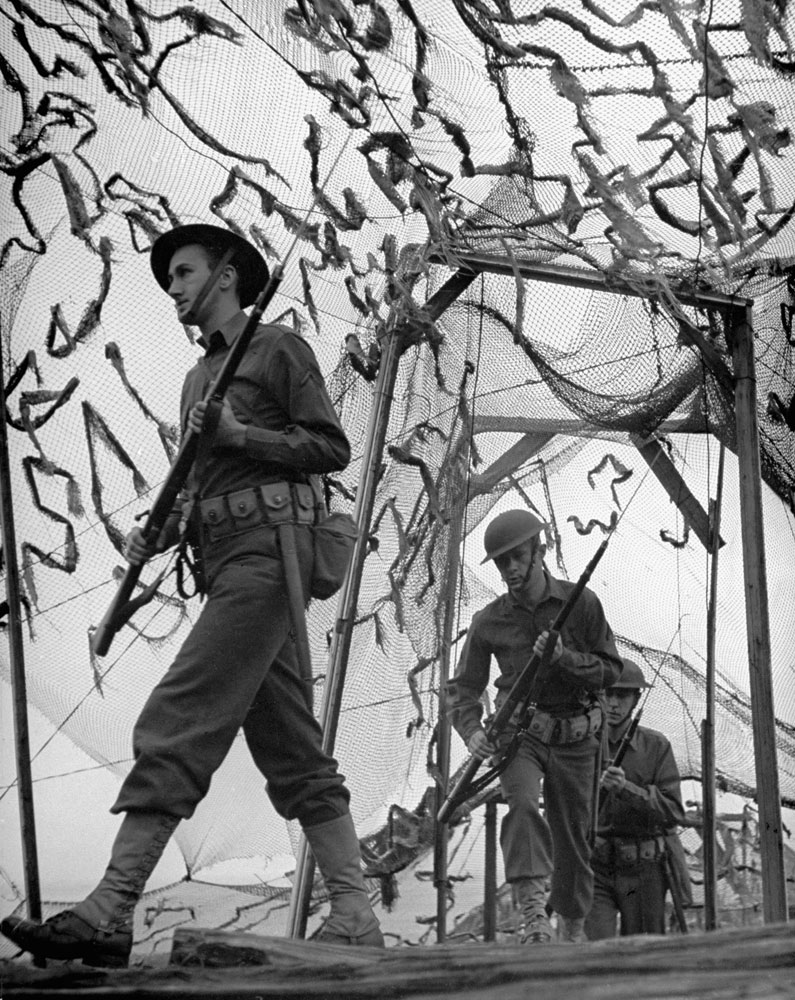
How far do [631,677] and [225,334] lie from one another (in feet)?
4.98

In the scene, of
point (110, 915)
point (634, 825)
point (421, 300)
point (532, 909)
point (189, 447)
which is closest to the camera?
point (110, 915)

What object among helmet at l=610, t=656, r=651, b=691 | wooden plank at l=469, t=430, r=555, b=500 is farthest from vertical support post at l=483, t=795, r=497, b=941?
wooden plank at l=469, t=430, r=555, b=500

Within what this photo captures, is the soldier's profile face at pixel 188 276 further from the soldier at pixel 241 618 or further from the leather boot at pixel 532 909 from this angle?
the leather boot at pixel 532 909

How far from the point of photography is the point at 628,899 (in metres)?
3.40

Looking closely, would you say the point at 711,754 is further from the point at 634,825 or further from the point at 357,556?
the point at 357,556

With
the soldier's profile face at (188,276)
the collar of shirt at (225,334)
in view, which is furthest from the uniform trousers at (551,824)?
the soldier's profile face at (188,276)

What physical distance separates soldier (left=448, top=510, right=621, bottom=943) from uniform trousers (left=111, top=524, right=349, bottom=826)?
730 mm

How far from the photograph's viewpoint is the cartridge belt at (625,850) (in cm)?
346

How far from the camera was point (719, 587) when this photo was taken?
3.59m

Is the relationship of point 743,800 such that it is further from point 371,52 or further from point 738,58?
point 371,52

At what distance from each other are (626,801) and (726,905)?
15.8 inches

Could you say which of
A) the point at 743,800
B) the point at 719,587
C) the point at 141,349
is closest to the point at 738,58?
the point at 719,587

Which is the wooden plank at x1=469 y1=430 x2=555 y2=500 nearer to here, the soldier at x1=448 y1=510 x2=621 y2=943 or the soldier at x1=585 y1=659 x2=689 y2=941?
the soldier at x1=448 y1=510 x2=621 y2=943

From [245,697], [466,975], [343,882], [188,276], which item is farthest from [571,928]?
[188,276]
